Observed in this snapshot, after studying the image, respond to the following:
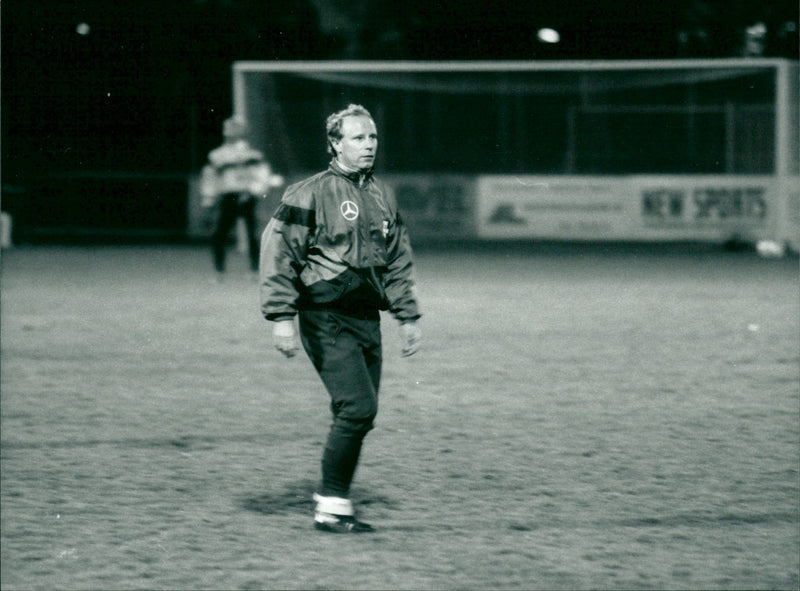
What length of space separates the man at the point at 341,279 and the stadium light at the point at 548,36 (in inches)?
1186

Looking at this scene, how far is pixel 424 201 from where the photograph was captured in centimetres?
2464

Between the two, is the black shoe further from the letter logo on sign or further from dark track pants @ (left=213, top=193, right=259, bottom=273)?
dark track pants @ (left=213, top=193, right=259, bottom=273)

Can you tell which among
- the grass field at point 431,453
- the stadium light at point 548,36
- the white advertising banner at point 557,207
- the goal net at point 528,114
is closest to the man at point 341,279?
the grass field at point 431,453

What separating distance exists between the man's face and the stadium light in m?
30.3

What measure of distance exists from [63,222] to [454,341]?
18.4 meters

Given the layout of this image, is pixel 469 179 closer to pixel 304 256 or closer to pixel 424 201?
pixel 424 201

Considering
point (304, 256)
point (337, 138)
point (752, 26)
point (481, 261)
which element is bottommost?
point (481, 261)

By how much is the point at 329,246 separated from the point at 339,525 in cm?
102

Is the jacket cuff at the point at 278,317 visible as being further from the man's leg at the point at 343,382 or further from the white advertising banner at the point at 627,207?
the white advertising banner at the point at 627,207

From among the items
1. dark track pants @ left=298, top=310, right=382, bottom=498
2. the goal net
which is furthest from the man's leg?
the goal net

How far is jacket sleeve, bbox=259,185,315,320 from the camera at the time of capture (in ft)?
17.6

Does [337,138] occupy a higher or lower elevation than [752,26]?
lower

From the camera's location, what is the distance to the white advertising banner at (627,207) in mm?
23016

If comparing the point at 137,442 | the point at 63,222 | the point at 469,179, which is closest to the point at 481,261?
the point at 469,179
